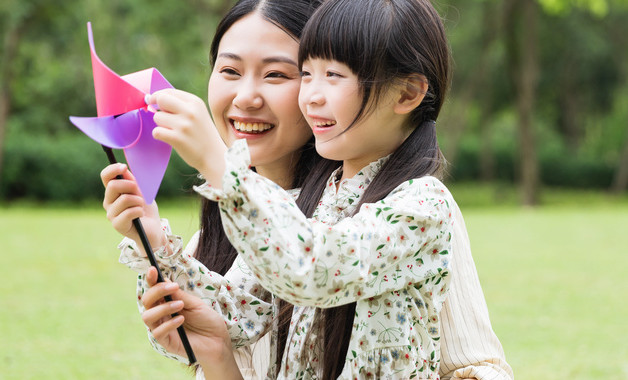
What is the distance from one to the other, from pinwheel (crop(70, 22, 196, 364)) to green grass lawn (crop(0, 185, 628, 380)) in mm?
1131

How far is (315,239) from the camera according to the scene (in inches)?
53.8

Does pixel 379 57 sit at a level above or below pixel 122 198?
above

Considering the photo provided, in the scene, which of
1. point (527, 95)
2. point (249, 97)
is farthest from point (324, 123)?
point (527, 95)

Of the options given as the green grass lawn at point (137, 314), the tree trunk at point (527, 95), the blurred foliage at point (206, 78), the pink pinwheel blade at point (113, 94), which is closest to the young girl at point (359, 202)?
the pink pinwheel blade at point (113, 94)

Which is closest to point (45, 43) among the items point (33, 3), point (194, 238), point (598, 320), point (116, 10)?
point (116, 10)

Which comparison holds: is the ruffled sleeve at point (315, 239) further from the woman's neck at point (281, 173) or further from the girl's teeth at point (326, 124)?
the woman's neck at point (281, 173)

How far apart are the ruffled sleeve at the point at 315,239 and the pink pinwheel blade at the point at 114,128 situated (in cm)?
30

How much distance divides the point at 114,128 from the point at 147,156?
0.29ft

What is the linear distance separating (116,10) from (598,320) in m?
17.8

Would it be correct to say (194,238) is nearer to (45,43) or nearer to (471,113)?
(45,43)

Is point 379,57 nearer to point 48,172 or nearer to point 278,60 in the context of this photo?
point 278,60

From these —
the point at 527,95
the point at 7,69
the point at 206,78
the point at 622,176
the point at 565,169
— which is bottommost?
the point at 622,176

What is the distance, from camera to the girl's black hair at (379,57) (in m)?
1.60

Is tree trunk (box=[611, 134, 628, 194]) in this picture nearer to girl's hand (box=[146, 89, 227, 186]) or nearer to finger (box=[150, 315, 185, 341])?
finger (box=[150, 315, 185, 341])
